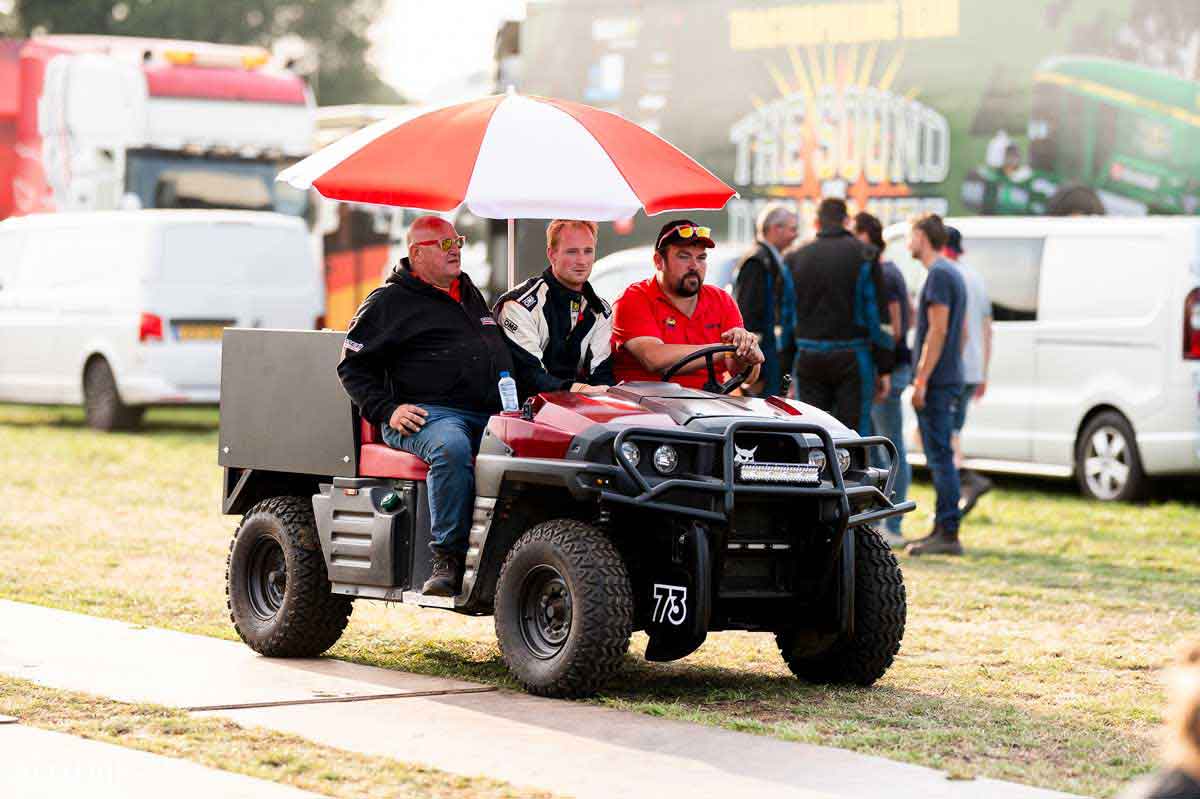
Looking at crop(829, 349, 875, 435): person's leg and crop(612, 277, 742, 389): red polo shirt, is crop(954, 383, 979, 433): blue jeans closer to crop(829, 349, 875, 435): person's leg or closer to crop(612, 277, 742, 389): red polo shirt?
crop(829, 349, 875, 435): person's leg

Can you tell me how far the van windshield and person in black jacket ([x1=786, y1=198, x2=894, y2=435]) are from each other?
9.41 metres

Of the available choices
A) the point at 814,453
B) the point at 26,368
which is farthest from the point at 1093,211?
the point at 26,368

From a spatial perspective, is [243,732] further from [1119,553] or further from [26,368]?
[26,368]

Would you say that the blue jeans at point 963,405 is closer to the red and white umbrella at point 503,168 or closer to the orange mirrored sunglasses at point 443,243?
the red and white umbrella at point 503,168

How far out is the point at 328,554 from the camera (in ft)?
26.5

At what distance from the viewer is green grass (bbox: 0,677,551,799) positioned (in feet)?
19.6

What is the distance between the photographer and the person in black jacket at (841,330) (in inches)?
470

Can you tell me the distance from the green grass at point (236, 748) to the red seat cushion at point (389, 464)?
132 centimetres

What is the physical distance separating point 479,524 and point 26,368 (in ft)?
48.4

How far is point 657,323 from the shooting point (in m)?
8.32

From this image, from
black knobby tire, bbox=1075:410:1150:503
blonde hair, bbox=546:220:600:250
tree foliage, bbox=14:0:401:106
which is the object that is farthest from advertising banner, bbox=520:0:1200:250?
tree foliage, bbox=14:0:401:106

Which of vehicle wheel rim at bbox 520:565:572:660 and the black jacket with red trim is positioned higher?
the black jacket with red trim

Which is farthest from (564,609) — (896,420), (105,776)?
(896,420)

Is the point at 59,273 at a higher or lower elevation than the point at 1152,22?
lower
